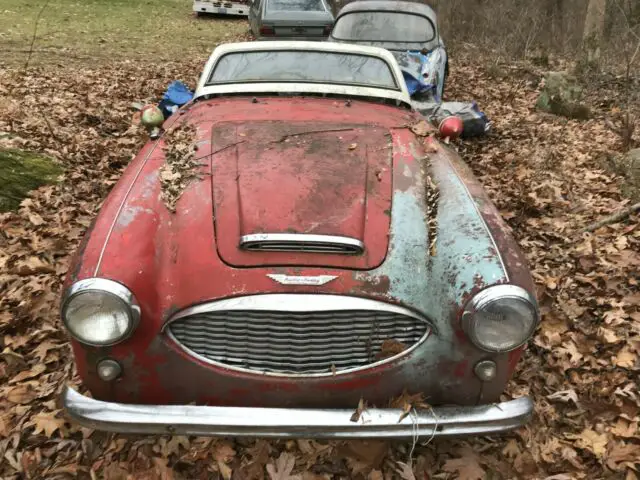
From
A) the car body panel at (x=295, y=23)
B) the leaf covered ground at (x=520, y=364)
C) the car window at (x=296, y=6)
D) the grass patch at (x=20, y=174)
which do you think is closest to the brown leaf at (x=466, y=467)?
the leaf covered ground at (x=520, y=364)

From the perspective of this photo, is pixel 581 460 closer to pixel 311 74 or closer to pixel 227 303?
pixel 227 303

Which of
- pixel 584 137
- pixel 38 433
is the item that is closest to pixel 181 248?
pixel 38 433

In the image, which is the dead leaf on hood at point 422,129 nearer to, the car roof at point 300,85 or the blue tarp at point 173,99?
the car roof at point 300,85

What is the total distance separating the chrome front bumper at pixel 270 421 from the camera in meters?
2.02

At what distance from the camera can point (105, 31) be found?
13.6m

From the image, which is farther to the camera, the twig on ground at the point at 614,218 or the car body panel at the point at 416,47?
the car body panel at the point at 416,47

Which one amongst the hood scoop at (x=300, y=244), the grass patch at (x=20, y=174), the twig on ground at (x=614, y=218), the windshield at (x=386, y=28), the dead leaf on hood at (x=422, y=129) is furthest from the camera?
the windshield at (x=386, y=28)

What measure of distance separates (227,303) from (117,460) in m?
1.04

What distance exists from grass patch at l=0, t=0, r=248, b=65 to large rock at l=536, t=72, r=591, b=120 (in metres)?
7.96

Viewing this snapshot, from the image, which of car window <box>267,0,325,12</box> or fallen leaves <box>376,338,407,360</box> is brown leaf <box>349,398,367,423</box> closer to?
fallen leaves <box>376,338,407,360</box>

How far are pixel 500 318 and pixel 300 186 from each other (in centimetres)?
115

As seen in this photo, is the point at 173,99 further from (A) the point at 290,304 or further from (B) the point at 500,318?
(B) the point at 500,318

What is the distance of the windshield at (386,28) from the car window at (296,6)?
13.9 feet

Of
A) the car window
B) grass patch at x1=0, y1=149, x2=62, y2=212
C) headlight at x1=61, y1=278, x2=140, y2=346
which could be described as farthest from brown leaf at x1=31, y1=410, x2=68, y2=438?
the car window
